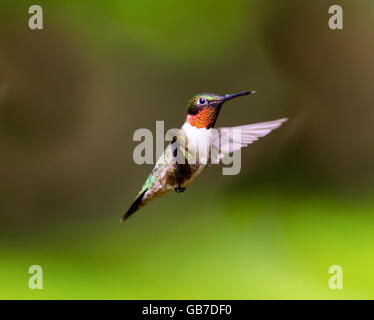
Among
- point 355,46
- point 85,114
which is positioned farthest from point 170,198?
point 355,46

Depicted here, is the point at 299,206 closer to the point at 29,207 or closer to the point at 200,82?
the point at 200,82

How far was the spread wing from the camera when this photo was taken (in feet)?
2.02

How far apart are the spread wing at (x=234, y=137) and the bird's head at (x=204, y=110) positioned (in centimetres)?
5

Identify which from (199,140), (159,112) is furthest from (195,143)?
(159,112)

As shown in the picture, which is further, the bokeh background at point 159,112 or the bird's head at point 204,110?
the bokeh background at point 159,112

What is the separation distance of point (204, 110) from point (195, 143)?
0.16 ft

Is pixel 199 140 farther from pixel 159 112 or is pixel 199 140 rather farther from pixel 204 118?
pixel 159 112

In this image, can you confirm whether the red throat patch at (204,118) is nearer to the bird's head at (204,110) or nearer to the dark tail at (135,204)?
the bird's head at (204,110)

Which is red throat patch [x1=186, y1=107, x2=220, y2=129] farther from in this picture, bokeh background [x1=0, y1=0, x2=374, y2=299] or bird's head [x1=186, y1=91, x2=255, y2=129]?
bokeh background [x1=0, y1=0, x2=374, y2=299]

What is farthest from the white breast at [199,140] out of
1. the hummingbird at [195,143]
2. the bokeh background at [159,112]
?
the bokeh background at [159,112]

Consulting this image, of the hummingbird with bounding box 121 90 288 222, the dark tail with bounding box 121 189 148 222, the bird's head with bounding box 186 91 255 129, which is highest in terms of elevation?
the bird's head with bounding box 186 91 255 129

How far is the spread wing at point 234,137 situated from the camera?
2.02 feet

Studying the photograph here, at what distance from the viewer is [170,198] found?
159 centimetres

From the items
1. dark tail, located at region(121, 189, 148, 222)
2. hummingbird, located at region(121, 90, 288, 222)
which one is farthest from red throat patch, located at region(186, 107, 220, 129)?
dark tail, located at region(121, 189, 148, 222)
